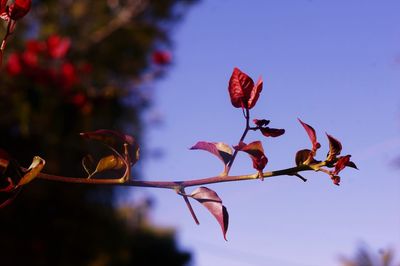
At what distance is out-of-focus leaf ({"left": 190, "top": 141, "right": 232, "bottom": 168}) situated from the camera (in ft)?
1.82

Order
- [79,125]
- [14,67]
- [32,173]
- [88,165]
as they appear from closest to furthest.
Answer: [32,173], [88,165], [14,67], [79,125]

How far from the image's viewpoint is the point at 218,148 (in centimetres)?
57

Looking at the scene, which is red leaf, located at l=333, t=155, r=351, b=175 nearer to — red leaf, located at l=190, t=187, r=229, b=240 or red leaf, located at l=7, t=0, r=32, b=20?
red leaf, located at l=190, t=187, r=229, b=240

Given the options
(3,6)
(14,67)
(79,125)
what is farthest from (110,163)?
(79,125)

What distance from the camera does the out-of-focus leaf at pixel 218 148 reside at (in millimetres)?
554

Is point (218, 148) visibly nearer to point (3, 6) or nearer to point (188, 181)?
point (188, 181)

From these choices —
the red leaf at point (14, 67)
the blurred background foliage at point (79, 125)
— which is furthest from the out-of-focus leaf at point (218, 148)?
the blurred background foliage at point (79, 125)

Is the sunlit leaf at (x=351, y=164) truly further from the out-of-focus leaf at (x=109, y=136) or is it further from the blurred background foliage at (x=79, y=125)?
the blurred background foliage at (x=79, y=125)

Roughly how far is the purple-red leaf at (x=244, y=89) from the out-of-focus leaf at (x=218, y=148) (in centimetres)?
6

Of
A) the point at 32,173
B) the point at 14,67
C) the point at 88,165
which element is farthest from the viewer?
the point at 14,67

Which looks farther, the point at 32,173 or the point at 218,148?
the point at 218,148

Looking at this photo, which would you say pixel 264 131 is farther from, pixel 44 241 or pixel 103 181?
pixel 44 241

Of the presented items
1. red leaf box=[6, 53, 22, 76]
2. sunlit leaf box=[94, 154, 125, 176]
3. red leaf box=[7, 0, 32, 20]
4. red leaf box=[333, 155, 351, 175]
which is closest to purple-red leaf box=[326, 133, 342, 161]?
red leaf box=[333, 155, 351, 175]

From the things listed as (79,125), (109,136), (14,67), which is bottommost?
(79,125)
